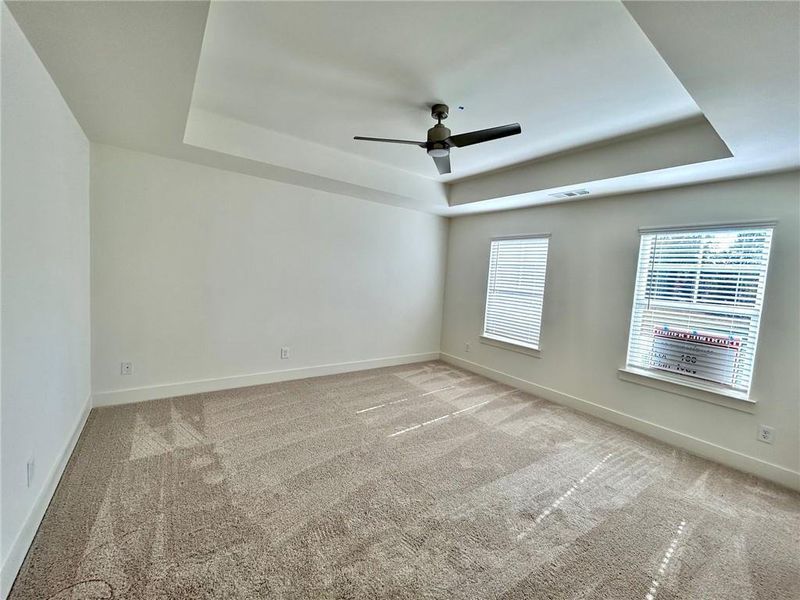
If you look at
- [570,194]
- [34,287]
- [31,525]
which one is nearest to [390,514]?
[31,525]

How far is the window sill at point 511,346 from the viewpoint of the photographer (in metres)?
4.20

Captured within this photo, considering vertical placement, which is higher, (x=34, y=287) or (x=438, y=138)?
(x=438, y=138)

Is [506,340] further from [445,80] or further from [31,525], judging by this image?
[31,525]

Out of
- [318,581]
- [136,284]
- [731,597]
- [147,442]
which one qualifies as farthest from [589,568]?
[136,284]

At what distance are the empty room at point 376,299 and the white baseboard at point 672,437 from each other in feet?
0.08

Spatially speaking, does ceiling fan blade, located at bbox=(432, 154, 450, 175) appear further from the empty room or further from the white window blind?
the white window blind

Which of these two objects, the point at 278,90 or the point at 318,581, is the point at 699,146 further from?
the point at 318,581

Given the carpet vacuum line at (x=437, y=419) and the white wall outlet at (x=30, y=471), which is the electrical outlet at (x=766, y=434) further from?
the white wall outlet at (x=30, y=471)

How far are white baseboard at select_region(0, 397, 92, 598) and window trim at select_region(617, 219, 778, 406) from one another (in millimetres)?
4384

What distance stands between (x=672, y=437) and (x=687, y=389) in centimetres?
47

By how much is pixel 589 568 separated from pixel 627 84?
2.80m

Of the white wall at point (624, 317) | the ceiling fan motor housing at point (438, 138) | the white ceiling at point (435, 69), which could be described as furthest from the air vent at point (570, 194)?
the ceiling fan motor housing at point (438, 138)

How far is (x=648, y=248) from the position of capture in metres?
3.29

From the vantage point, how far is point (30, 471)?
1638mm
